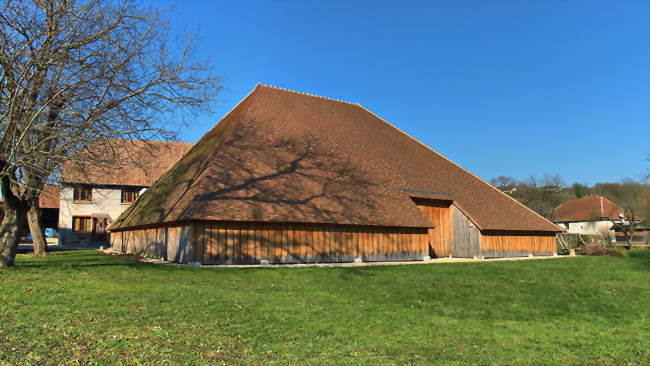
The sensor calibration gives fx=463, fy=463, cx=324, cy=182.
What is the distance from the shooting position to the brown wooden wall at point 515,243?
24453mm

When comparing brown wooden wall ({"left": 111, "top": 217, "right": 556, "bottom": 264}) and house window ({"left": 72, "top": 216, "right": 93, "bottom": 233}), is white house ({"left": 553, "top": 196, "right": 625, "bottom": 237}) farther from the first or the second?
house window ({"left": 72, "top": 216, "right": 93, "bottom": 233})

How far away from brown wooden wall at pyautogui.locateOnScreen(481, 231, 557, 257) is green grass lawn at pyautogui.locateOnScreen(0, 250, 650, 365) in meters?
9.31

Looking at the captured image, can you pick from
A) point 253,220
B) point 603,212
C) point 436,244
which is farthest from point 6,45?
point 603,212

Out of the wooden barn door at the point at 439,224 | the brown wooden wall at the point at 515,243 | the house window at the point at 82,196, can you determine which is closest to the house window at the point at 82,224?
the house window at the point at 82,196

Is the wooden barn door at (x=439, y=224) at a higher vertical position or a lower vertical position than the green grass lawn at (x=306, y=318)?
higher

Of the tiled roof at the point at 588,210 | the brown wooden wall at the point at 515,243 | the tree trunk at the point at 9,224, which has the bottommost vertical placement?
the brown wooden wall at the point at 515,243

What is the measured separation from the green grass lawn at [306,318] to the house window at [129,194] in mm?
28836

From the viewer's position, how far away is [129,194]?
40781 millimetres

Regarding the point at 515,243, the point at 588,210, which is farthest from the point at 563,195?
the point at 515,243

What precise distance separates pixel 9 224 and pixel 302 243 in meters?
9.58

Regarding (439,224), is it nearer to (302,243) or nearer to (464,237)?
(464,237)

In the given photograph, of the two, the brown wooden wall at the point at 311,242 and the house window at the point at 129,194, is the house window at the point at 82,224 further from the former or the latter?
the brown wooden wall at the point at 311,242

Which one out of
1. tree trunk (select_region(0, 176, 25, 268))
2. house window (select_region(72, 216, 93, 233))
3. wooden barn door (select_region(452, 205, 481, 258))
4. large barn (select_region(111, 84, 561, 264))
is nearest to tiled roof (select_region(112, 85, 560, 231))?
large barn (select_region(111, 84, 561, 264))

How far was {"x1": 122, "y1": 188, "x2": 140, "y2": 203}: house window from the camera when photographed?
133 ft
